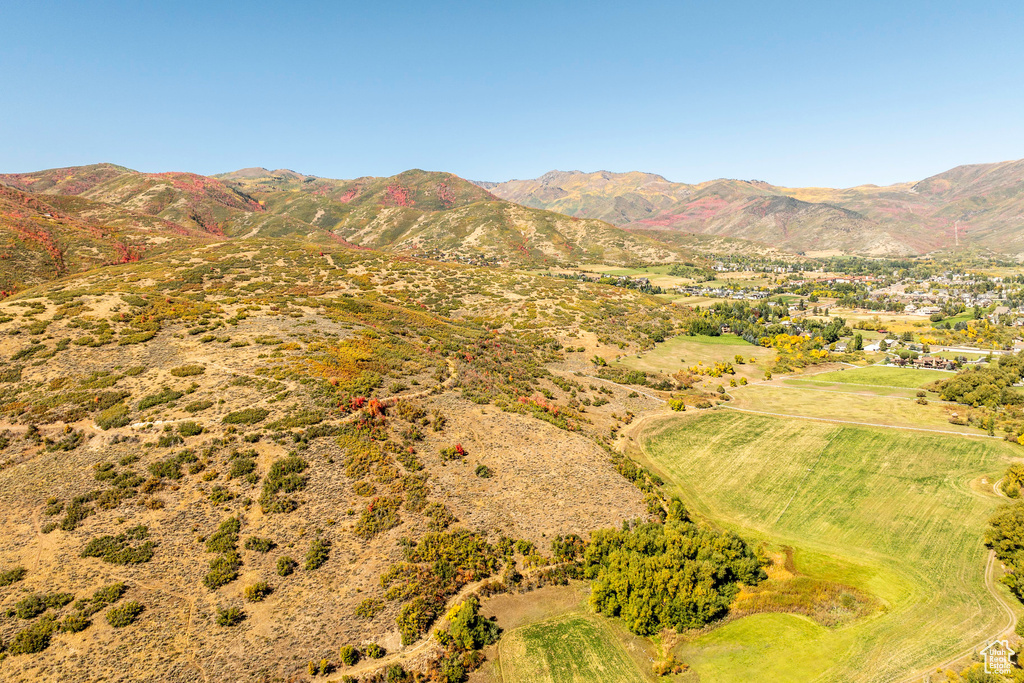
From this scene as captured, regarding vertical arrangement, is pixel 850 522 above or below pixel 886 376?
below

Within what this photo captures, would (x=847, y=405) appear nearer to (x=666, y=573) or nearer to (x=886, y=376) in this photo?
(x=886, y=376)

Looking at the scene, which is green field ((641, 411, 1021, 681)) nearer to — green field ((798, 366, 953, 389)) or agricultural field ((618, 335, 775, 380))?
agricultural field ((618, 335, 775, 380))

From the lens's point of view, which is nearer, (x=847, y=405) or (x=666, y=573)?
(x=666, y=573)

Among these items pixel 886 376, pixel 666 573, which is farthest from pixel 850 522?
pixel 886 376

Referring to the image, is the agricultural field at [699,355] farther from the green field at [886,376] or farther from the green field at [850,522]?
the green field at [850,522]

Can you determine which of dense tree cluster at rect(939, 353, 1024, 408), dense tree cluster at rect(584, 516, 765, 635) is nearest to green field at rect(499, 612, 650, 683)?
dense tree cluster at rect(584, 516, 765, 635)

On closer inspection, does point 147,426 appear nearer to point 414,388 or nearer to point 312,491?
point 312,491

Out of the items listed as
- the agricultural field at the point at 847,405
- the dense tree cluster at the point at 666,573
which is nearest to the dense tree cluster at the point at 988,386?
the agricultural field at the point at 847,405
